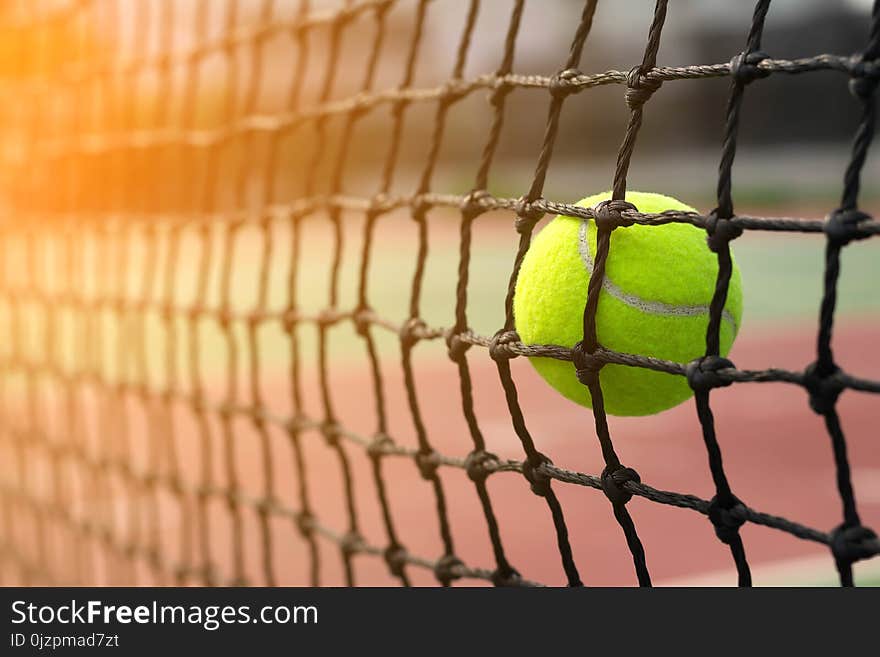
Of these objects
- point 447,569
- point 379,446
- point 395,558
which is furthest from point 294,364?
point 447,569

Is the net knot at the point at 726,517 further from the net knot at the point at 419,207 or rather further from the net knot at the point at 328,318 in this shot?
the net knot at the point at 328,318

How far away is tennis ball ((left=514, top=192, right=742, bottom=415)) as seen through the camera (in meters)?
1.05

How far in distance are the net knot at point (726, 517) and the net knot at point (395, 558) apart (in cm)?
62

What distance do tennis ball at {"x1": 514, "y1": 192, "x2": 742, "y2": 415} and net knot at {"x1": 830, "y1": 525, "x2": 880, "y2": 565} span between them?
0.82 ft

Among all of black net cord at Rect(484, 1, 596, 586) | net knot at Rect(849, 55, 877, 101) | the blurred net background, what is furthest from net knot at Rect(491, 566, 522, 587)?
net knot at Rect(849, 55, 877, 101)

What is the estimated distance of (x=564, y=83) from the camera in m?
1.17

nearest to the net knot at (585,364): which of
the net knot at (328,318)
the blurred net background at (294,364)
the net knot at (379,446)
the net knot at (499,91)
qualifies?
the blurred net background at (294,364)

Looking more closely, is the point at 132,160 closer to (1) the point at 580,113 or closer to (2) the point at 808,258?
(2) the point at 808,258

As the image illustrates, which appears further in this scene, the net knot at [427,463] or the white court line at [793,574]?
the white court line at [793,574]

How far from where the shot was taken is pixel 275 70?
501 inches

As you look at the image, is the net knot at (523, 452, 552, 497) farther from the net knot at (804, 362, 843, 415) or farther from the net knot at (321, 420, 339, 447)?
the net knot at (321, 420, 339, 447)

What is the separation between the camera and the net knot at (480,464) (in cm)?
128

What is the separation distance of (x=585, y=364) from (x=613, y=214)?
Result: 5.9 inches
